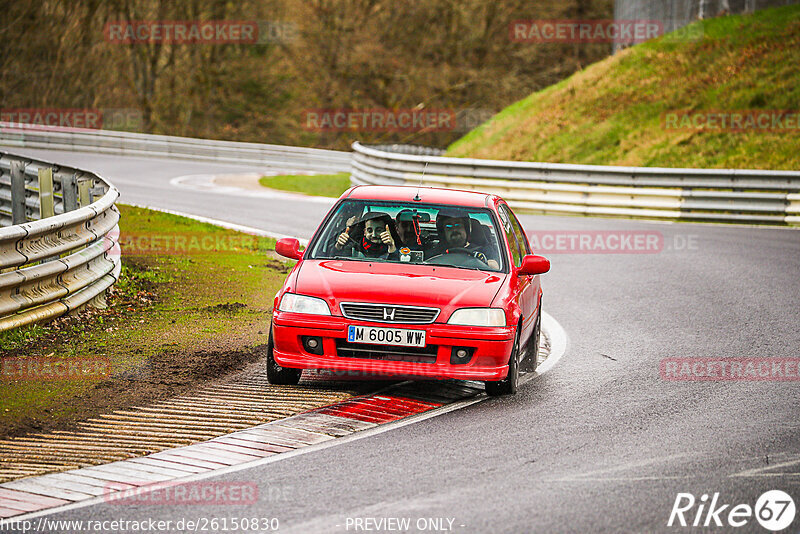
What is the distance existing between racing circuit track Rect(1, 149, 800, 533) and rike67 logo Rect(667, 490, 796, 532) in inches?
2.7

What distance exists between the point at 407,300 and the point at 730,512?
9.91ft

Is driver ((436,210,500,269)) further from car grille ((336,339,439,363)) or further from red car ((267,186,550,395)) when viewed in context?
car grille ((336,339,439,363))

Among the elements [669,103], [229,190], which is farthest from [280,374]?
[669,103]

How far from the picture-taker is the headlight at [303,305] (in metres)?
7.65

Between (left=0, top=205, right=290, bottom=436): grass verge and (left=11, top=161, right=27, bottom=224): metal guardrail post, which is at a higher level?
(left=11, top=161, right=27, bottom=224): metal guardrail post

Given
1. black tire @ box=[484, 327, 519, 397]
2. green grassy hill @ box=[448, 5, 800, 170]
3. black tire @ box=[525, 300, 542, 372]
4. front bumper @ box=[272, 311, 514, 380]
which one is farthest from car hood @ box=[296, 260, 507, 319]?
green grassy hill @ box=[448, 5, 800, 170]

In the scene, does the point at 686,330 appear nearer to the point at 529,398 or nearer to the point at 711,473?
the point at 529,398

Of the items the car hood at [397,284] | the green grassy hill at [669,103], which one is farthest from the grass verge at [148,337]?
the green grassy hill at [669,103]

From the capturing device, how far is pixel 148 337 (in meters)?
9.59

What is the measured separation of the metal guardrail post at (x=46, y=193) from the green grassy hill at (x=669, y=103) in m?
17.9

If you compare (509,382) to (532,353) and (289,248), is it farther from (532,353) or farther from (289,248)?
(289,248)

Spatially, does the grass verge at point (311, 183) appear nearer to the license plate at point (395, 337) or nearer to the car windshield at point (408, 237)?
the car windshield at point (408, 237)

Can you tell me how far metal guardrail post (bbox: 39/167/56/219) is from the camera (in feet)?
43.5

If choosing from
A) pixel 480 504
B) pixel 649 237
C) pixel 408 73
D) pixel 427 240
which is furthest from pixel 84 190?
pixel 408 73
